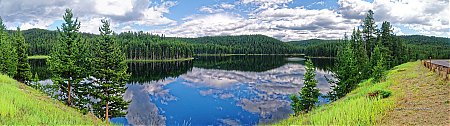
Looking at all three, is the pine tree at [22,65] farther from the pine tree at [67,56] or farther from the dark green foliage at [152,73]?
the pine tree at [67,56]

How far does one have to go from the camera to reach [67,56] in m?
30.0

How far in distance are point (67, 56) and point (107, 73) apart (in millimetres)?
4972

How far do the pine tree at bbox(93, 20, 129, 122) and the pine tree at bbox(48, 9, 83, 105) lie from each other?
3.03 meters

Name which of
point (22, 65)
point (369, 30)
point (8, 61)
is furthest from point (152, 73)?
point (369, 30)

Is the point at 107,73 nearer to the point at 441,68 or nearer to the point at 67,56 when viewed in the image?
the point at 67,56

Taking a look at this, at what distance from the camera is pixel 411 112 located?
1205cm

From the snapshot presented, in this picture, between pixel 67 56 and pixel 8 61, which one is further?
pixel 8 61

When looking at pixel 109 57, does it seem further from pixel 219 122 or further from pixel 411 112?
pixel 411 112

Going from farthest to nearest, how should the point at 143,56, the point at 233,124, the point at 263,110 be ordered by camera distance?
the point at 143,56 < the point at 263,110 < the point at 233,124

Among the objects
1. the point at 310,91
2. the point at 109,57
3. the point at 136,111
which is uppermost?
the point at 109,57

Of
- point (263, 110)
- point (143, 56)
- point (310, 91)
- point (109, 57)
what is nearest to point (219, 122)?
point (263, 110)

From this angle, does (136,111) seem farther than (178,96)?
No

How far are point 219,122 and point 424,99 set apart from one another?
65.4 ft

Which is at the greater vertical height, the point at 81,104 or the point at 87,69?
the point at 87,69
